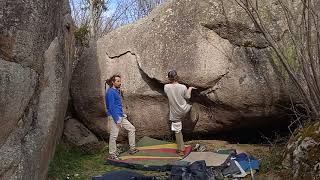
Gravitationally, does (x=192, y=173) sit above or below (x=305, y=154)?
below

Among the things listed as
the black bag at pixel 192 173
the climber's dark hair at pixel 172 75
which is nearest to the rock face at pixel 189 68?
the climber's dark hair at pixel 172 75

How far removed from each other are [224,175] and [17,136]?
3052 millimetres

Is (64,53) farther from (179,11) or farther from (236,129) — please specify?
(236,129)

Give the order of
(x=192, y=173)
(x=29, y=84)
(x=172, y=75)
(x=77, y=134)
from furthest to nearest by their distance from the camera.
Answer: (x=77, y=134) < (x=172, y=75) < (x=192, y=173) < (x=29, y=84)

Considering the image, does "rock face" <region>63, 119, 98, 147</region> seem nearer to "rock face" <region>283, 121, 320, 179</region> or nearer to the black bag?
the black bag

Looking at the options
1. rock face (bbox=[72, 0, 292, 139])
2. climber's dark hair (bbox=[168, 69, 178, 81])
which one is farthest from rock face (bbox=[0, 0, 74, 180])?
rock face (bbox=[72, 0, 292, 139])

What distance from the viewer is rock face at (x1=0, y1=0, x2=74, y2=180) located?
5188 mm

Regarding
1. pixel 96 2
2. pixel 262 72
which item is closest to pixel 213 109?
pixel 262 72

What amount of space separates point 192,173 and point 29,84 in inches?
95.6

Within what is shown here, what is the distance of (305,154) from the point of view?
593 cm

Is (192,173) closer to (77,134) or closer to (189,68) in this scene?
(189,68)

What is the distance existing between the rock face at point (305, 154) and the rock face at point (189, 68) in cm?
179

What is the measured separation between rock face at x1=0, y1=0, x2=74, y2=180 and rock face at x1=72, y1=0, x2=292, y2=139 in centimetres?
289

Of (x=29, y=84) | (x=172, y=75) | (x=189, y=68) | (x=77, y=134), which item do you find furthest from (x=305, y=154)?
(x=77, y=134)
